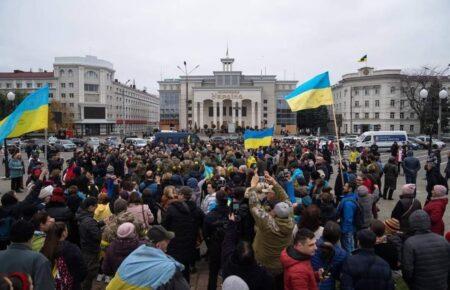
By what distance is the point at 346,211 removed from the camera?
20.0ft

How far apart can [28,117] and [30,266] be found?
8128 millimetres

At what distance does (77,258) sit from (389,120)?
79.0 metres

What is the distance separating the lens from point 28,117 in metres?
10.2

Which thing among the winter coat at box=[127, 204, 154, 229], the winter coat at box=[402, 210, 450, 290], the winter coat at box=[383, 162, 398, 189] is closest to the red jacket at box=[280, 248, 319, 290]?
the winter coat at box=[402, 210, 450, 290]

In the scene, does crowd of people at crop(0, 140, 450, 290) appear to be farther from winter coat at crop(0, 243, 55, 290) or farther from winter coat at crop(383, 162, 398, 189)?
winter coat at crop(383, 162, 398, 189)

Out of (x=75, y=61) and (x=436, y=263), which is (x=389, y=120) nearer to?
(x=75, y=61)

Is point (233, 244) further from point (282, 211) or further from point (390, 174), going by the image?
point (390, 174)

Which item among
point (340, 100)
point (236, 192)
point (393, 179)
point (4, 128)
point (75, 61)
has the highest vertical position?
point (75, 61)

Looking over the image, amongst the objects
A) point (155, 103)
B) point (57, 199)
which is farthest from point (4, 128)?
point (155, 103)

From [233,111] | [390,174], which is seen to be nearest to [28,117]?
[390,174]

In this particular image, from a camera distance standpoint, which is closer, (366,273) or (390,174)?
(366,273)

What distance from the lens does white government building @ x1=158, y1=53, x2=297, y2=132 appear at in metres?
82.6

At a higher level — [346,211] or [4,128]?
[4,128]

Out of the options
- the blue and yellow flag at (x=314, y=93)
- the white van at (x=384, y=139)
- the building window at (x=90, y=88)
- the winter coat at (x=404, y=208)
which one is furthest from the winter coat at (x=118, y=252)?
the building window at (x=90, y=88)
